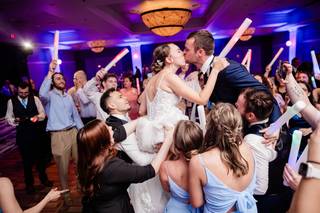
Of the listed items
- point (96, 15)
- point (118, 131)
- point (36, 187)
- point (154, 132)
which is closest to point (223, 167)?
point (154, 132)

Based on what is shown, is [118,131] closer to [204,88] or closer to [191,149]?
[191,149]

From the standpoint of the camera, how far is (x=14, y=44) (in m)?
8.50

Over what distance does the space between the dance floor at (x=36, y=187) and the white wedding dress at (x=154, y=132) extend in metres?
1.25

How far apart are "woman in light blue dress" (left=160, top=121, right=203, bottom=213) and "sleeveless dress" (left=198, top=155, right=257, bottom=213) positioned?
0.16 m

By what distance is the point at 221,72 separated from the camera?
1.80m

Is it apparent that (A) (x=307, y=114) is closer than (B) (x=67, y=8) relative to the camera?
Yes

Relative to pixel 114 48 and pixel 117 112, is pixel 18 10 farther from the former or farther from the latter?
pixel 114 48

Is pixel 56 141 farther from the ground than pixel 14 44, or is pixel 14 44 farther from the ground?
pixel 14 44

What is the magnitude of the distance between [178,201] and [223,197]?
33 cm

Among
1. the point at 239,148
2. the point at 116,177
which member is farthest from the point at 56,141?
the point at 239,148

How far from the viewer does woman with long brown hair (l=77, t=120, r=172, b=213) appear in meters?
1.49

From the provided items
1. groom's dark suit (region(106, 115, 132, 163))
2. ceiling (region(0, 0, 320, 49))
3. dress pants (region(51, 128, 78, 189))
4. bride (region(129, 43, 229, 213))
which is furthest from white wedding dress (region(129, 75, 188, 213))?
ceiling (region(0, 0, 320, 49))

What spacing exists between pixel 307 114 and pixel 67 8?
4.93 metres

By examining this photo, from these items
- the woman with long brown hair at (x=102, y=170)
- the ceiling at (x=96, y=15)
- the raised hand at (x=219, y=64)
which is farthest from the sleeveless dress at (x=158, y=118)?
the ceiling at (x=96, y=15)
